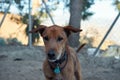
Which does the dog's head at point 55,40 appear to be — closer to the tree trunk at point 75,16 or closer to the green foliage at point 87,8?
the tree trunk at point 75,16

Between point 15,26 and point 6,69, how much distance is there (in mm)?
6837

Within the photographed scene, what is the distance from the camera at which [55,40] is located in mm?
5617

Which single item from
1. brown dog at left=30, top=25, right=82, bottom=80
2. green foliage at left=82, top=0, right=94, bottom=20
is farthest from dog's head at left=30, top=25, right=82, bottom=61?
green foliage at left=82, top=0, right=94, bottom=20

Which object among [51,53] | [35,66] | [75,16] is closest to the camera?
[51,53]

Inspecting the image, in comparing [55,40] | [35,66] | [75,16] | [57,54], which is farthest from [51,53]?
[75,16]

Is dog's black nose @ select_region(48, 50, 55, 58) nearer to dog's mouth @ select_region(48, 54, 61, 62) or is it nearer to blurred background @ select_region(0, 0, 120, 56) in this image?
dog's mouth @ select_region(48, 54, 61, 62)

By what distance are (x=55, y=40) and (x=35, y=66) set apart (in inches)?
166

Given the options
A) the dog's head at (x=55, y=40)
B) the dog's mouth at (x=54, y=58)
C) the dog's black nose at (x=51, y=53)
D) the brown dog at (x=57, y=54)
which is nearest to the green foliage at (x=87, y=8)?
the brown dog at (x=57, y=54)

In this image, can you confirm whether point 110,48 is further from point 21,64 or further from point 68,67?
point 68,67

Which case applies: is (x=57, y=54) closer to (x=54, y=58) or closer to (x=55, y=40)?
(x=54, y=58)

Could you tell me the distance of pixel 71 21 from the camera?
13930mm

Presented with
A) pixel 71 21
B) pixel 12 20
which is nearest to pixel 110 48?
pixel 71 21

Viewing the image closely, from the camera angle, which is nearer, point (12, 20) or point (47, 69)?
point (47, 69)

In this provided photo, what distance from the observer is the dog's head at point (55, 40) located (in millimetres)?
5449
